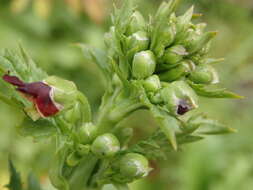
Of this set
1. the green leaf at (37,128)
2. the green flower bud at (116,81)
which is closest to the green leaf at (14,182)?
the green leaf at (37,128)

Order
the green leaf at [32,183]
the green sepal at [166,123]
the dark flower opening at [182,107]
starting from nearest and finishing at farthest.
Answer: the green sepal at [166,123]
the dark flower opening at [182,107]
the green leaf at [32,183]

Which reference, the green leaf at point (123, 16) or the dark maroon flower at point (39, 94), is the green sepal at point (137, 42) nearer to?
the green leaf at point (123, 16)

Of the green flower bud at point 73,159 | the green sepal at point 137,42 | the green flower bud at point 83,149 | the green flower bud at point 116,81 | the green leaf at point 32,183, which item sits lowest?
the green leaf at point 32,183

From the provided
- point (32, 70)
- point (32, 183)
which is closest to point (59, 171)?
point (32, 183)

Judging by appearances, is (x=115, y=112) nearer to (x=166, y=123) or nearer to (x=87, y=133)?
(x=87, y=133)

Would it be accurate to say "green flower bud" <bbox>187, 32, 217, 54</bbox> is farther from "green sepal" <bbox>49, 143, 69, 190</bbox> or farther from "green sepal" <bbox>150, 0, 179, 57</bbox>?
"green sepal" <bbox>49, 143, 69, 190</bbox>
